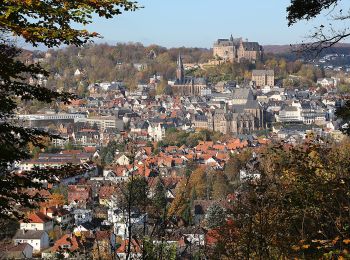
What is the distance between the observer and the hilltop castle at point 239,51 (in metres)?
61.3

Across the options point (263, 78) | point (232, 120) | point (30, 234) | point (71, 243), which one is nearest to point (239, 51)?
point (263, 78)

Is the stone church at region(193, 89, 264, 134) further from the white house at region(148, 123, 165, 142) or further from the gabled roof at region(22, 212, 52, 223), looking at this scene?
the gabled roof at region(22, 212, 52, 223)

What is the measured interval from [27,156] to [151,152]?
26609 millimetres

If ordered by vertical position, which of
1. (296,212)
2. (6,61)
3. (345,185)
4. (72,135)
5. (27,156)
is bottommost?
(72,135)

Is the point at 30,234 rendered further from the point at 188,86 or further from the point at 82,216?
the point at 188,86

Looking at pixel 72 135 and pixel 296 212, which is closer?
pixel 296 212

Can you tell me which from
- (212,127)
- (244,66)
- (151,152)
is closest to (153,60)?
(244,66)

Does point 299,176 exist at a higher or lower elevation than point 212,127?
higher

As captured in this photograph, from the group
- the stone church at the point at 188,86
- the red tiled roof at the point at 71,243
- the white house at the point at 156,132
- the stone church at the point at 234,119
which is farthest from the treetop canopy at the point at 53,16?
the stone church at the point at 188,86

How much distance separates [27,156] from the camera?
3.38m

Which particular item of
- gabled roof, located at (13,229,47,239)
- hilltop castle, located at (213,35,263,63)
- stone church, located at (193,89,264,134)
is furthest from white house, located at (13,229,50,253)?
hilltop castle, located at (213,35,263,63)

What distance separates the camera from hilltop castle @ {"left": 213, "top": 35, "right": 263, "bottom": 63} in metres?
61.3

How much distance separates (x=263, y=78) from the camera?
2144 inches

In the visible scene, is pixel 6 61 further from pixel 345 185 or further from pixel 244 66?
pixel 244 66
